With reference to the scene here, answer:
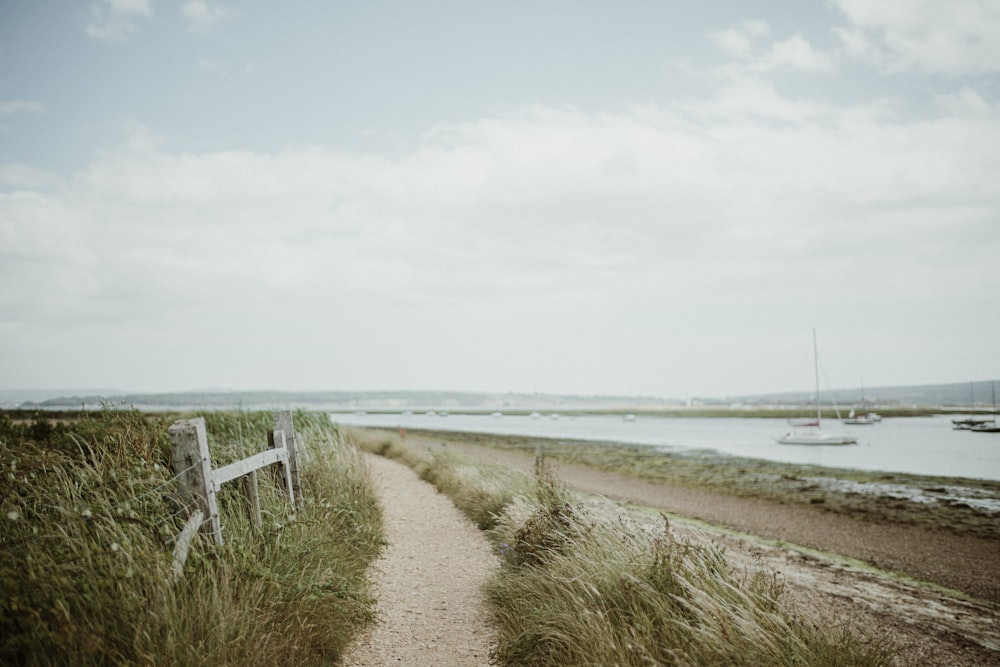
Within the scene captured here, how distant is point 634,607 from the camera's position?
4.64m

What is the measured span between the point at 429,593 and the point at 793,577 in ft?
22.3

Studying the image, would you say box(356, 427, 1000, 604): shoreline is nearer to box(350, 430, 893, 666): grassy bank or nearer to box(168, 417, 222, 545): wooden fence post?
box(350, 430, 893, 666): grassy bank

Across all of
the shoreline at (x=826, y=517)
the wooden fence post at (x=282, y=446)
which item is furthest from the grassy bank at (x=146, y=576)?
the shoreline at (x=826, y=517)

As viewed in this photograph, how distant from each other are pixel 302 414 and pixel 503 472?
6254mm

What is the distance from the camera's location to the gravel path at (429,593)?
206 inches

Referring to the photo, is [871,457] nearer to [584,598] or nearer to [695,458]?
[695,458]

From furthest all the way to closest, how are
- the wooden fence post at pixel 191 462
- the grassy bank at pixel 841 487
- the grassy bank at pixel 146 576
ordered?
the grassy bank at pixel 841 487 < the wooden fence post at pixel 191 462 < the grassy bank at pixel 146 576

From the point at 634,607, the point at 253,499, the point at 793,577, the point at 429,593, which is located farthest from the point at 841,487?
the point at 253,499

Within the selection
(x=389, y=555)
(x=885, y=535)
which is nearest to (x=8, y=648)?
(x=389, y=555)

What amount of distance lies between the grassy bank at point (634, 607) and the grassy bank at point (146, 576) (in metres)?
1.77

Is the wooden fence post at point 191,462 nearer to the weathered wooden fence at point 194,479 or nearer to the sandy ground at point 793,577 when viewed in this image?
the weathered wooden fence at point 194,479

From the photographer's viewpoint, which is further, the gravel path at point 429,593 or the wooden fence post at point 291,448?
the wooden fence post at point 291,448

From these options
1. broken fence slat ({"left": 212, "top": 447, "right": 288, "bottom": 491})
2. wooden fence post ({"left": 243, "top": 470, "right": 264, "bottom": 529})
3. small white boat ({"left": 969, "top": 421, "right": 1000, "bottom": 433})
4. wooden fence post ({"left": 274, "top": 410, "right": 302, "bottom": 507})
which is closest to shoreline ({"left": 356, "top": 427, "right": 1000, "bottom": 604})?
wooden fence post ({"left": 274, "top": 410, "right": 302, "bottom": 507})

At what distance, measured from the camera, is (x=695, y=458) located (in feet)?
117
